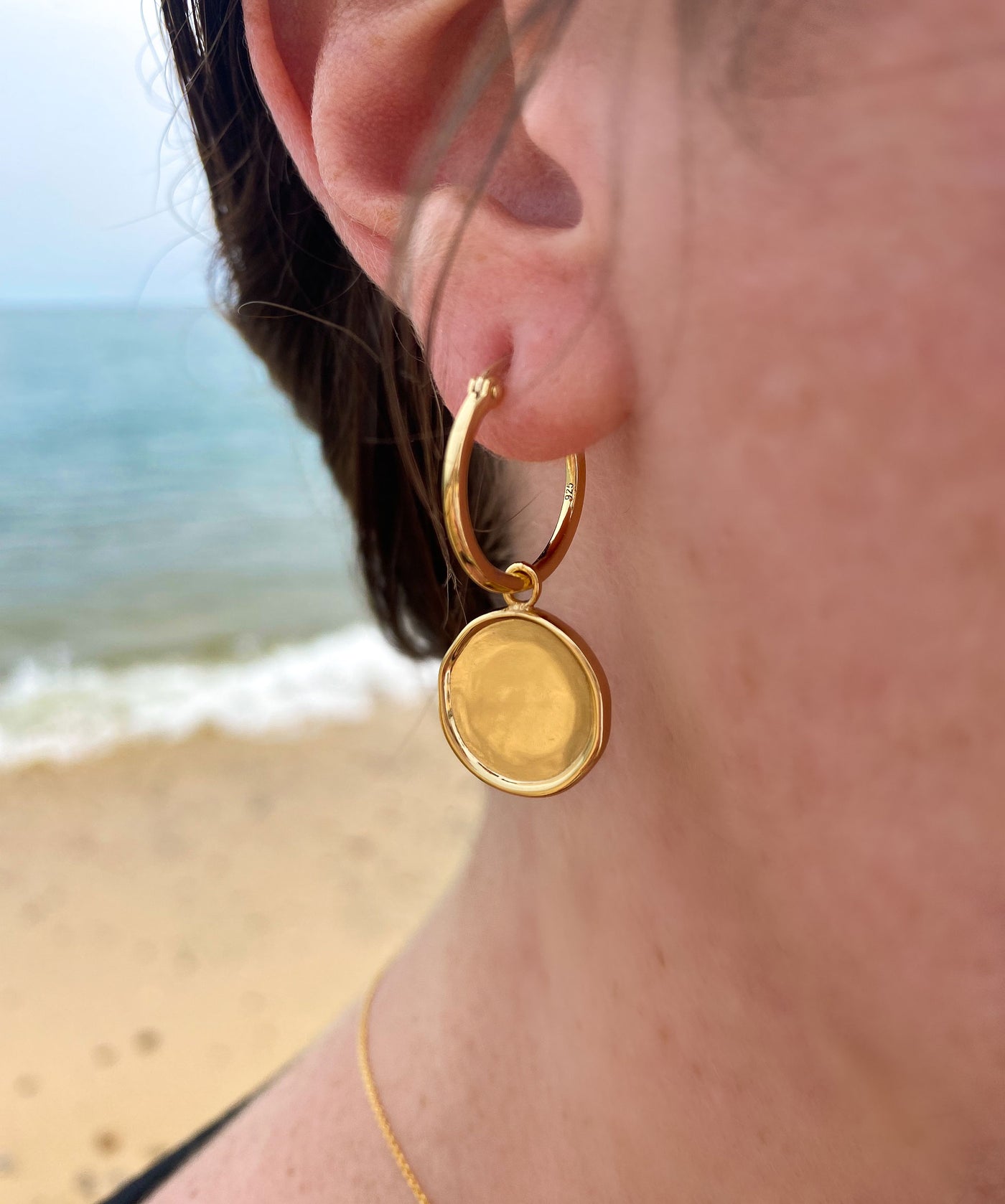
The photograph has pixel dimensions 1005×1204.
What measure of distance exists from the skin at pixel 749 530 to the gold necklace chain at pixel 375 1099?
0.05 meters

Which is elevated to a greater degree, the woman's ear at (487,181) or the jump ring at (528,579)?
the woman's ear at (487,181)

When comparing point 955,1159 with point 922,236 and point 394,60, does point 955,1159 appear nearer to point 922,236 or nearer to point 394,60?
point 922,236

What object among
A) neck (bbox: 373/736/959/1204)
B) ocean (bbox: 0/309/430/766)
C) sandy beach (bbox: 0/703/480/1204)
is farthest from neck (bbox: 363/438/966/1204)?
sandy beach (bbox: 0/703/480/1204)

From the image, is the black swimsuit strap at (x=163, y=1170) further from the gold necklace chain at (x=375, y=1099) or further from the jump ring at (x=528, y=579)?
the jump ring at (x=528, y=579)

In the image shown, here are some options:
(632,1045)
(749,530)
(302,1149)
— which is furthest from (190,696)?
(749,530)

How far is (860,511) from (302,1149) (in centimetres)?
77

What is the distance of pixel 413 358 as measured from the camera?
2.83ft

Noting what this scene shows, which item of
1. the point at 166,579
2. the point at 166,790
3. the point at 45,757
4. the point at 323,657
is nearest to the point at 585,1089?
the point at 166,790

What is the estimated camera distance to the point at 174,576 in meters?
9.53

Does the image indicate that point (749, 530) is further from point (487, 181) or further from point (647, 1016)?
point (647, 1016)

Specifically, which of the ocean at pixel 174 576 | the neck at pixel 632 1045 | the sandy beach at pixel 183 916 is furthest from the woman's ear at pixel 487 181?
the sandy beach at pixel 183 916

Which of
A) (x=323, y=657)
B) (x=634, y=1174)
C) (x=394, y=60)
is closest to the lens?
(x=394, y=60)

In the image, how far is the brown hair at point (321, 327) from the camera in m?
0.85

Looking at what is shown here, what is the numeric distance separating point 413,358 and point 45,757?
583 cm
